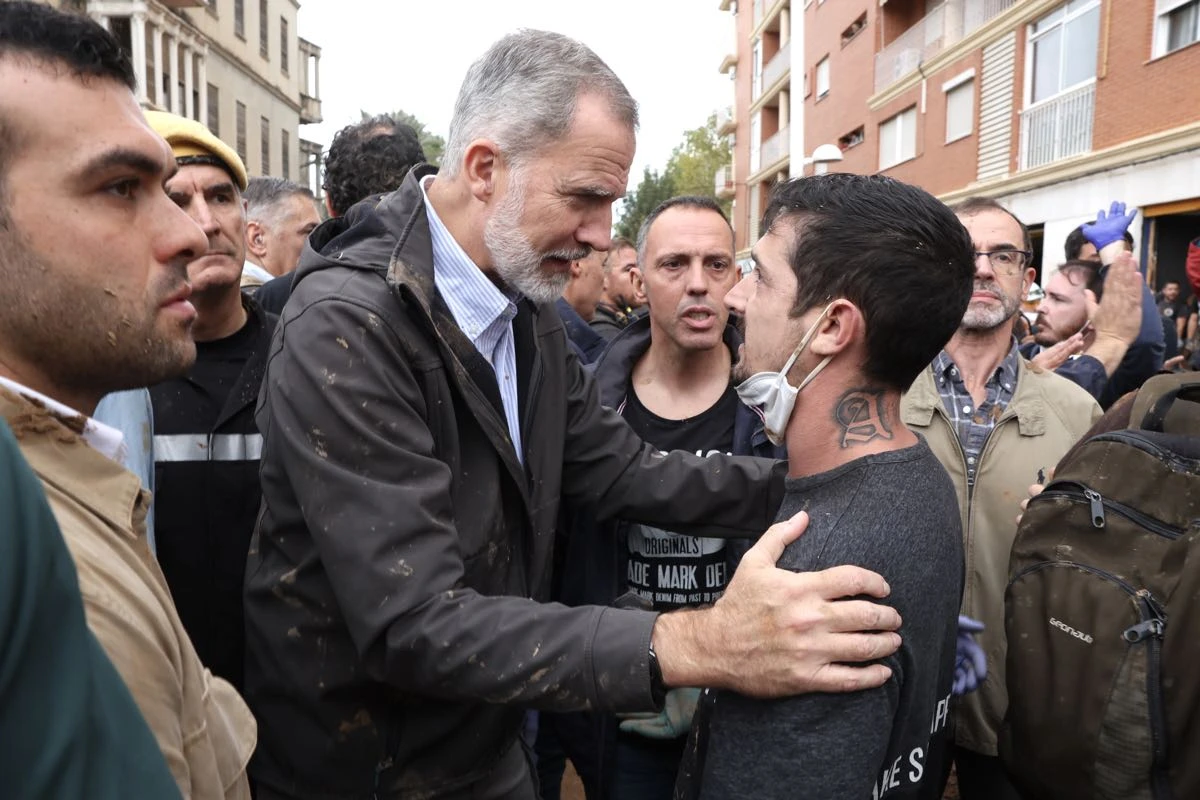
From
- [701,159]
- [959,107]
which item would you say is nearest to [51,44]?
[959,107]

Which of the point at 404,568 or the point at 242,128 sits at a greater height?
the point at 242,128

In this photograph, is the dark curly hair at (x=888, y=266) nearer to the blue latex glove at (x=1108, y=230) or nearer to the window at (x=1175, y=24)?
the blue latex glove at (x=1108, y=230)

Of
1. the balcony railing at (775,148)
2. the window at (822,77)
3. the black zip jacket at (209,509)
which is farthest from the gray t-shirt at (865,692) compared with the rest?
the balcony railing at (775,148)

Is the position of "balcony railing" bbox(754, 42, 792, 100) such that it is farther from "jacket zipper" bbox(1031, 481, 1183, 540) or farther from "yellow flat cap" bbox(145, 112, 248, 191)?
"jacket zipper" bbox(1031, 481, 1183, 540)

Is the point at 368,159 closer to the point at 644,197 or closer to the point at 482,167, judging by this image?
the point at 482,167

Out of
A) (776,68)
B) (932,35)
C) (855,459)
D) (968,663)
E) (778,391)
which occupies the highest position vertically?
(776,68)

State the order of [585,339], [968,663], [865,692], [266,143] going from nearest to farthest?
[865,692]
[968,663]
[585,339]
[266,143]

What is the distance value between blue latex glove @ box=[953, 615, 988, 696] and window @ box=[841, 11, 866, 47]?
25310 millimetres

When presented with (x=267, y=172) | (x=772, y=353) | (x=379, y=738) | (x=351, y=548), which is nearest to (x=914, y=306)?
(x=772, y=353)

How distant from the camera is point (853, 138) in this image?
2592cm

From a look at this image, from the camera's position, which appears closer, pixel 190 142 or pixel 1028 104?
pixel 190 142

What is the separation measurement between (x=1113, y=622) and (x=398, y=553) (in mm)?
1419

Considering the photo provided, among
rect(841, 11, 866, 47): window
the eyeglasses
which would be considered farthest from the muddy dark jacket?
rect(841, 11, 866, 47): window

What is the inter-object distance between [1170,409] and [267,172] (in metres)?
33.1
